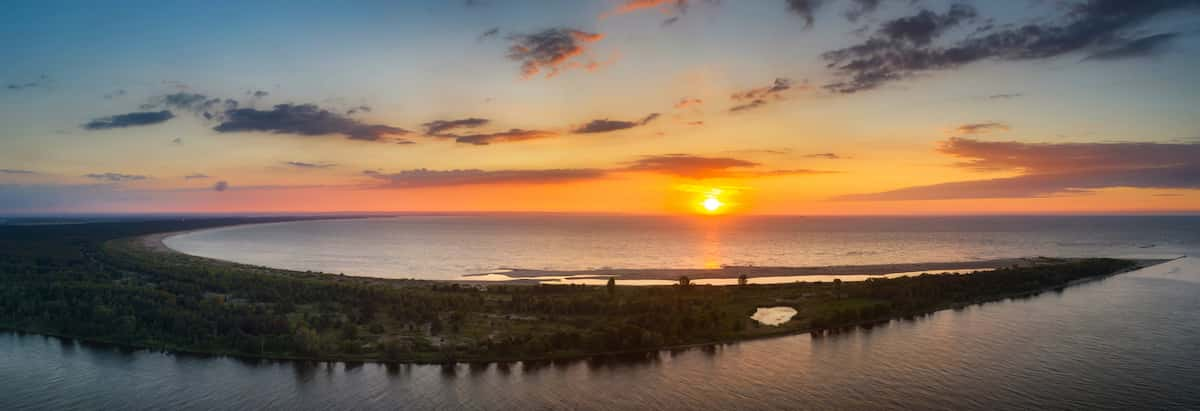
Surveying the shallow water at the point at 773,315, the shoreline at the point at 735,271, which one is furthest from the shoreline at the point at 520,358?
the shoreline at the point at 735,271

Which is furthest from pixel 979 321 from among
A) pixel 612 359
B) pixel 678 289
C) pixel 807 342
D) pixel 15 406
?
pixel 15 406

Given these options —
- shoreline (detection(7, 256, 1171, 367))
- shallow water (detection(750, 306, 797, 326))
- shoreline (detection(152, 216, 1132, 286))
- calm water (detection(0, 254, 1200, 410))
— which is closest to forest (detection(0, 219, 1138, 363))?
shoreline (detection(7, 256, 1171, 367))

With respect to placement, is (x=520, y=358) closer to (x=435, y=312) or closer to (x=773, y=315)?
(x=435, y=312)

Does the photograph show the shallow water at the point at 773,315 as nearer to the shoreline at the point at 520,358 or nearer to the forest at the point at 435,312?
the forest at the point at 435,312

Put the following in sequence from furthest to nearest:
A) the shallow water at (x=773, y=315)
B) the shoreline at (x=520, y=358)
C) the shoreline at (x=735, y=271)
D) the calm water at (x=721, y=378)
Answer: the shoreline at (x=735, y=271), the shallow water at (x=773, y=315), the shoreline at (x=520, y=358), the calm water at (x=721, y=378)

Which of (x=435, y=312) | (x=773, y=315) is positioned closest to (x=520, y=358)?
(x=435, y=312)
